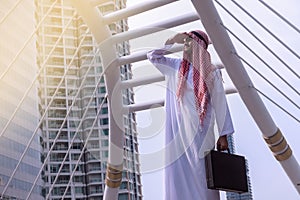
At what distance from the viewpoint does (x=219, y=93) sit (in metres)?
2.72

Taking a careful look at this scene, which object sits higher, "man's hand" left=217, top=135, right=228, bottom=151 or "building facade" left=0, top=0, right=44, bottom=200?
"building facade" left=0, top=0, right=44, bottom=200

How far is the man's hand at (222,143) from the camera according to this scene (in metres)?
2.61

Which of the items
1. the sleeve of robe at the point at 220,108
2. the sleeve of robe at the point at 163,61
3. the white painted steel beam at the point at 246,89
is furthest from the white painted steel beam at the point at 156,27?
the sleeve of robe at the point at 220,108

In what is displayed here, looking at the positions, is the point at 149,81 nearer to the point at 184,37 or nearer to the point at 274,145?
the point at 274,145

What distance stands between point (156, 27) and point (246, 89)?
61cm

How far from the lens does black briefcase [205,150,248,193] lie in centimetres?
250

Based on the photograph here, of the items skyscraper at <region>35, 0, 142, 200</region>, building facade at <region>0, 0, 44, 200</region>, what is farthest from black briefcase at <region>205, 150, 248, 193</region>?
building facade at <region>0, 0, 44, 200</region>

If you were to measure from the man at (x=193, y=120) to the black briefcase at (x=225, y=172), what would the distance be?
0.08 meters

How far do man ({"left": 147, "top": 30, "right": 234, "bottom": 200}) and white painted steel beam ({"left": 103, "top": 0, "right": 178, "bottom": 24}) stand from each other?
0.64 metres

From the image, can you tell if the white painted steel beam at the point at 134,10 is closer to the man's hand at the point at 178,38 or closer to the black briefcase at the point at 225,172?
the man's hand at the point at 178,38

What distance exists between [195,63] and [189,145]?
0.35 meters

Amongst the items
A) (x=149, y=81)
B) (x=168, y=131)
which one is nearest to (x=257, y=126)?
(x=149, y=81)

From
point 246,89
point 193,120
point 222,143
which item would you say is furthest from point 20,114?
point 222,143

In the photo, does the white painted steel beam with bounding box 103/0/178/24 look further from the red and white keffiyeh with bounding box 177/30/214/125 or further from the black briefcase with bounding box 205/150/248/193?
the black briefcase with bounding box 205/150/248/193
